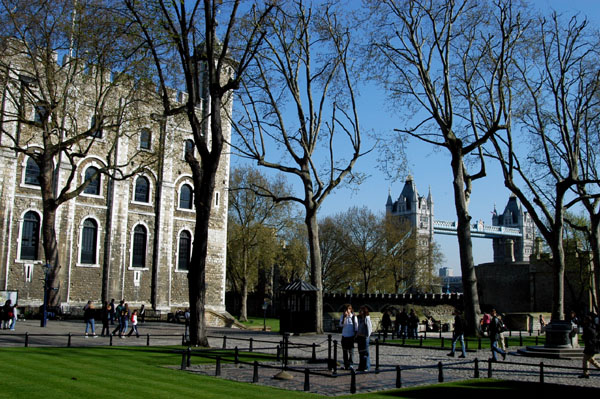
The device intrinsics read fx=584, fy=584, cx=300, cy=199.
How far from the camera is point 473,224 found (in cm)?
16625

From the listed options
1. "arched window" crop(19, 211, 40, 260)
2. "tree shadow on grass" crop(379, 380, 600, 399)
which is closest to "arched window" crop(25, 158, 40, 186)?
"arched window" crop(19, 211, 40, 260)

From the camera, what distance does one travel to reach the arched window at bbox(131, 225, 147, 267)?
41.8 metres

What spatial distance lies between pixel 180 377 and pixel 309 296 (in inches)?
543

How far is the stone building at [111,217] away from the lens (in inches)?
1375

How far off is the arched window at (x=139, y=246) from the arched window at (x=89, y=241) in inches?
122

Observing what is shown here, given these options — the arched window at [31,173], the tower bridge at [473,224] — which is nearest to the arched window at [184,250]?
the arched window at [31,173]

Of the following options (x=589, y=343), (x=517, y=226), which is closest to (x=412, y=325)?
(x=589, y=343)

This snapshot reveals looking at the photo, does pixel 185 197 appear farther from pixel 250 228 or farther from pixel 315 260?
pixel 315 260

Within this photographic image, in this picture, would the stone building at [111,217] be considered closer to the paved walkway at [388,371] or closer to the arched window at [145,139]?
the arched window at [145,139]

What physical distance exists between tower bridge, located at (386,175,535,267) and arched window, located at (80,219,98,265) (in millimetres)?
104376

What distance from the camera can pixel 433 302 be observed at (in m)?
56.2

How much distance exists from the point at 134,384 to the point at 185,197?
3508 centimetres

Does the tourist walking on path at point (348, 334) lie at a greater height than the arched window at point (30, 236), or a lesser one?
lesser

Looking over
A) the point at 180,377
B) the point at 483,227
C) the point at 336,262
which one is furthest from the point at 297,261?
the point at 483,227
